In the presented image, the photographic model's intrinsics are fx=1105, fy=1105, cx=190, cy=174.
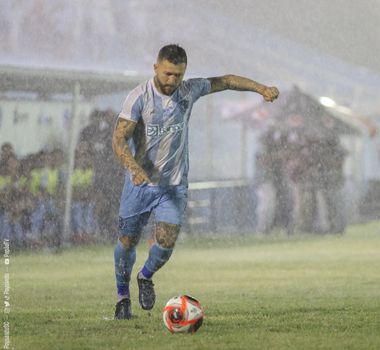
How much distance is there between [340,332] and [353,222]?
10.8 m

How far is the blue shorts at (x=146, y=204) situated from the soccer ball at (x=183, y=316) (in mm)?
747

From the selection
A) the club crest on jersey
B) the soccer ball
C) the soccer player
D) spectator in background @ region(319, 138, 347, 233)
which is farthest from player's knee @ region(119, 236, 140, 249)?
spectator in background @ region(319, 138, 347, 233)

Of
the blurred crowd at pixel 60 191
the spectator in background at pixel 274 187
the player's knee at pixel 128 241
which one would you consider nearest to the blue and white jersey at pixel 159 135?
the player's knee at pixel 128 241

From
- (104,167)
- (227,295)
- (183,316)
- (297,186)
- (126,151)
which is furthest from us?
(297,186)

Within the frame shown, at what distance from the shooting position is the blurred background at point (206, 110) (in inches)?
547

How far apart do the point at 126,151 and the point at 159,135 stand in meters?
0.39

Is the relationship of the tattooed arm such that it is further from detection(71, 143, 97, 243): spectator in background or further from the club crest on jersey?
detection(71, 143, 97, 243): spectator in background

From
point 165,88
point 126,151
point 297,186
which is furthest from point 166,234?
point 297,186

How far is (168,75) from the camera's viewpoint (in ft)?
23.2

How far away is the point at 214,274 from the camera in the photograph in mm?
11359

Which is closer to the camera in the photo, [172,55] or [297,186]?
[172,55]

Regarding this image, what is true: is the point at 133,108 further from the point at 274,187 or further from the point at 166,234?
the point at 274,187

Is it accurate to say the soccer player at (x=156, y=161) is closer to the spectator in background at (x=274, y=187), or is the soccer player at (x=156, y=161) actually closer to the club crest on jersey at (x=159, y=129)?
the club crest on jersey at (x=159, y=129)

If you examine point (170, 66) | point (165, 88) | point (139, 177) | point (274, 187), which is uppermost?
point (170, 66)
